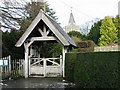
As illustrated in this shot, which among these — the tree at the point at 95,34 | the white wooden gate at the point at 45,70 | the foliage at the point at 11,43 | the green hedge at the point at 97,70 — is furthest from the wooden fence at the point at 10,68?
the tree at the point at 95,34

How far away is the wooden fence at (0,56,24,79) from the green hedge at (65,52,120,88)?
560 cm

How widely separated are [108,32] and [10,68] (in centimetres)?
4821

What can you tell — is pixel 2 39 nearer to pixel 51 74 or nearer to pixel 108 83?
pixel 51 74

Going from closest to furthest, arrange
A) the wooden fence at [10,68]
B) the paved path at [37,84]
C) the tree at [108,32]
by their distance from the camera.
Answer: the paved path at [37,84], the wooden fence at [10,68], the tree at [108,32]

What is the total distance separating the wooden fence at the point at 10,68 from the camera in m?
18.5

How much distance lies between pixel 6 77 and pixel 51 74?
3.47 meters

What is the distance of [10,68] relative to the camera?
66.4 ft

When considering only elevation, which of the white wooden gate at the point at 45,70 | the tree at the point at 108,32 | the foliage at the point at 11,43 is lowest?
the white wooden gate at the point at 45,70

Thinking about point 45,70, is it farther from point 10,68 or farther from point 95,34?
point 95,34

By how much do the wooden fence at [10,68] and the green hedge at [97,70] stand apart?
18.4 feet

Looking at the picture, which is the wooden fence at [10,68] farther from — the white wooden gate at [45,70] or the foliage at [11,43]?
the foliage at [11,43]

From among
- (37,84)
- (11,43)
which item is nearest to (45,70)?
(37,84)

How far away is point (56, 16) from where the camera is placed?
47.0m

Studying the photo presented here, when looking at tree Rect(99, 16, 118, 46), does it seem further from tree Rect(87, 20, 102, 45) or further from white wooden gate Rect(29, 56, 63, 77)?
white wooden gate Rect(29, 56, 63, 77)
